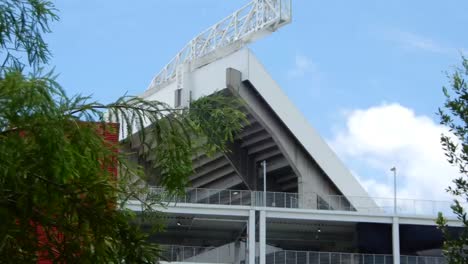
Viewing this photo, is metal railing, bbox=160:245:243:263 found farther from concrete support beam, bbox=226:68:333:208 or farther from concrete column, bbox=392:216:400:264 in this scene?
concrete column, bbox=392:216:400:264

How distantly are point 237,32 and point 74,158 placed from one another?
40.3 m

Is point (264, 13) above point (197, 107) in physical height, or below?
above

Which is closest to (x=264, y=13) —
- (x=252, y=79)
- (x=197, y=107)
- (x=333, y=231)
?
(x=252, y=79)

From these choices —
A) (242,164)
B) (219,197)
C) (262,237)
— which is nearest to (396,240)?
(262,237)

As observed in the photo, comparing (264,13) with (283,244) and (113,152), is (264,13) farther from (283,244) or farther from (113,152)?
(113,152)

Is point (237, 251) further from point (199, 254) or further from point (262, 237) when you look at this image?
point (262, 237)

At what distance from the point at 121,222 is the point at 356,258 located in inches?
1295

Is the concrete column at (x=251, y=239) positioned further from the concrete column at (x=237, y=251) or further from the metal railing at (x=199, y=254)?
the concrete column at (x=237, y=251)

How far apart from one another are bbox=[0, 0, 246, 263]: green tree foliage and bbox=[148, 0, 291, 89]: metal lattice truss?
35.6 m

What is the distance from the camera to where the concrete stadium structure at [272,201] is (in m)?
45.0

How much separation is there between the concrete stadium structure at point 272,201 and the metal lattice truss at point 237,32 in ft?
0.53

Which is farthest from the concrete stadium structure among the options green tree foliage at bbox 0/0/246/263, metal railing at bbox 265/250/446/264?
green tree foliage at bbox 0/0/246/263

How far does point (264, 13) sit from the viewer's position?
4866 cm

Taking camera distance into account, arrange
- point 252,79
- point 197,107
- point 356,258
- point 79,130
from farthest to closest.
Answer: point 252,79 → point 356,258 → point 197,107 → point 79,130
